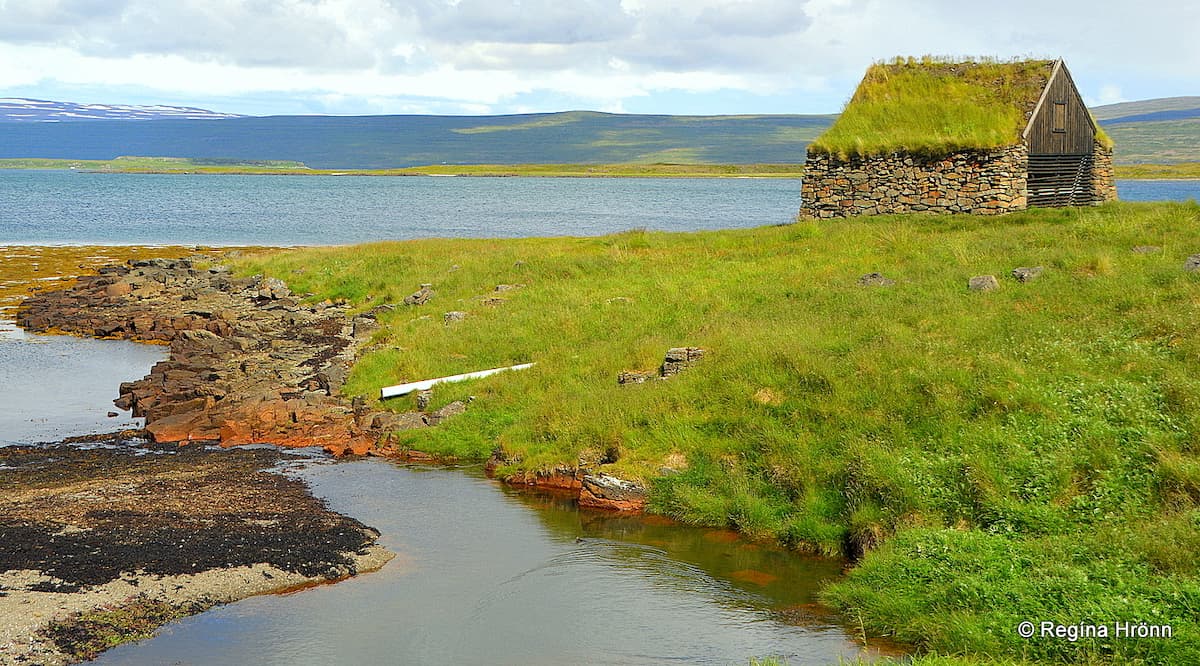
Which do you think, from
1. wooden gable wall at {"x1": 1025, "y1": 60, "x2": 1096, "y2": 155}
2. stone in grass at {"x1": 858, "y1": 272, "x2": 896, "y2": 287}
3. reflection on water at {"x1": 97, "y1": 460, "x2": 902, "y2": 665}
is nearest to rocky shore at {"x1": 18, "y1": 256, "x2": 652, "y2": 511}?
reflection on water at {"x1": 97, "y1": 460, "x2": 902, "y2": 665}

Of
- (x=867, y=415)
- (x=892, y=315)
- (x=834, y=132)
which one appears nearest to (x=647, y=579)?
(x=867, y=415)

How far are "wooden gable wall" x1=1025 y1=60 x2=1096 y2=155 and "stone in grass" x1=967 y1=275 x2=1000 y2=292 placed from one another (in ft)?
60.9

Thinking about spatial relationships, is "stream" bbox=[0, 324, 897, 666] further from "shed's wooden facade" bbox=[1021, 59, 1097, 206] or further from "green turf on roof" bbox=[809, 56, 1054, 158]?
"shed's wooden facade" bbox=[1021, 59, 1097, 206]

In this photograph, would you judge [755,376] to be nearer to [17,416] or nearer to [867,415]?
[867,415]

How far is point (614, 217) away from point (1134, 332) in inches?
3173

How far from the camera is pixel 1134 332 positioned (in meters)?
17.5

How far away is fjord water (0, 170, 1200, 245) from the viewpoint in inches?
3049

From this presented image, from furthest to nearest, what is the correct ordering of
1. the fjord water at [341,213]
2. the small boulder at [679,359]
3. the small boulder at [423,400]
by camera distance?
the fjord water at [341,213] < the small boulder at [423,400] < the small boulder at [679,359]

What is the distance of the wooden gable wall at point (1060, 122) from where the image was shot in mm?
39125

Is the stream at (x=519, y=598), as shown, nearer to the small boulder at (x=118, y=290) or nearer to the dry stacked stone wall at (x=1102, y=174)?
the small boulder at (x=118, y=290)

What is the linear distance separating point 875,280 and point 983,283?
289cm

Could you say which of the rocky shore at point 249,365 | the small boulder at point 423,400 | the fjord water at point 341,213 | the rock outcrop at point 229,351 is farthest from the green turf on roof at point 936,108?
the fjord water at point 341,213

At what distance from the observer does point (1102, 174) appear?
43.3 metres

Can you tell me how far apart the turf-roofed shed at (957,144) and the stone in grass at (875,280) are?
48.4 feet
